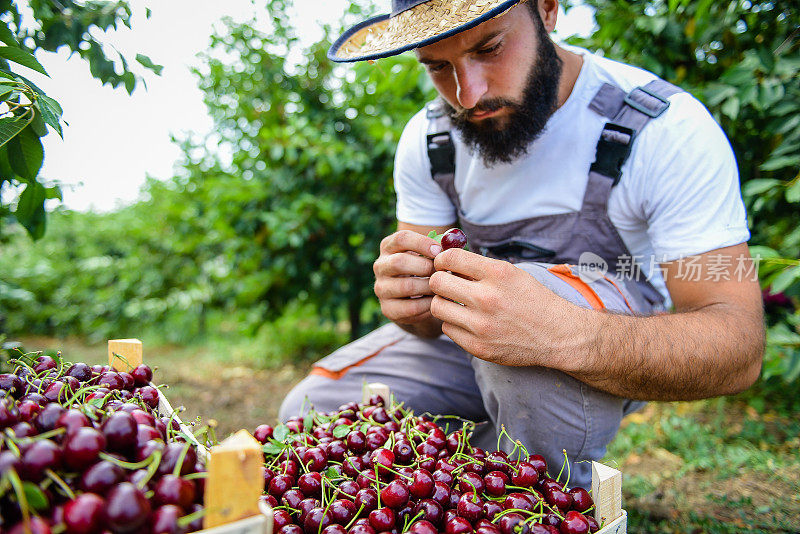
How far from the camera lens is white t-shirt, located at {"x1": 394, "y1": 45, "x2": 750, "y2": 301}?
63.5 inches

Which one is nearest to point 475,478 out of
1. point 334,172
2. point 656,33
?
point 656,33

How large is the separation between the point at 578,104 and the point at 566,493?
1.30 metres

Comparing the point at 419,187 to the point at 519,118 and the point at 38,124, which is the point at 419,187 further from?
the point at 38,124

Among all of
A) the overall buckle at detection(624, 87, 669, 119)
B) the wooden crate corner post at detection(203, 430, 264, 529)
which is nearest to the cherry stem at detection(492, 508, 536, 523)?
the wooden crate corner post at detection(203, 430, 264, 529)

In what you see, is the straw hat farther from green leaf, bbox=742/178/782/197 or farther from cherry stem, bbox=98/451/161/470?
green leaf, bbox=742/178/782/197

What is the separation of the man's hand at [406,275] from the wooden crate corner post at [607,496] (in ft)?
2.06

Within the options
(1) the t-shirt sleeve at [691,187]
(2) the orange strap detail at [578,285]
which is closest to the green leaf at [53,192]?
(2) the orange strap detail at [578,285]

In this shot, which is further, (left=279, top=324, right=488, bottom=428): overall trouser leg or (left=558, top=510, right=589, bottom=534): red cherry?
(left=279, top=324, right=488, bottom=428): overall trouser leg

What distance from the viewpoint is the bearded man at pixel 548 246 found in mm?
1318

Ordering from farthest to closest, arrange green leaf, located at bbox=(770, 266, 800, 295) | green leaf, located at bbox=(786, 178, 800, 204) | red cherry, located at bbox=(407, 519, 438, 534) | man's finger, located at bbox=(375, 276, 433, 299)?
green leaf, located at bbox=(786, 178, 800, 204) → green leaf, located at bbox=(770, 266, 800, 295) → man's finger, located at bbox=(375, 276, 433, 299) → red cherry, located at bbox=(407, 519, 438, 534)

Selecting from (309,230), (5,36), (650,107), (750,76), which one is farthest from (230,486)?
(309,230)

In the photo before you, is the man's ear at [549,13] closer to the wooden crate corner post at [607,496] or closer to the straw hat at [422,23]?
the straw hat at [422,23]

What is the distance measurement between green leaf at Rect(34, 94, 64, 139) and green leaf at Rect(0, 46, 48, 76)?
0.07 metres

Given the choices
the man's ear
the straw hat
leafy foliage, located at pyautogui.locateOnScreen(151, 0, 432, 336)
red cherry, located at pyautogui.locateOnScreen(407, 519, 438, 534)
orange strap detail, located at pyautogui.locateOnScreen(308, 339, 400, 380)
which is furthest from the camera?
leafy foliage, located at pyautogui.locateOnScreen(151, 0, 432, 336)
